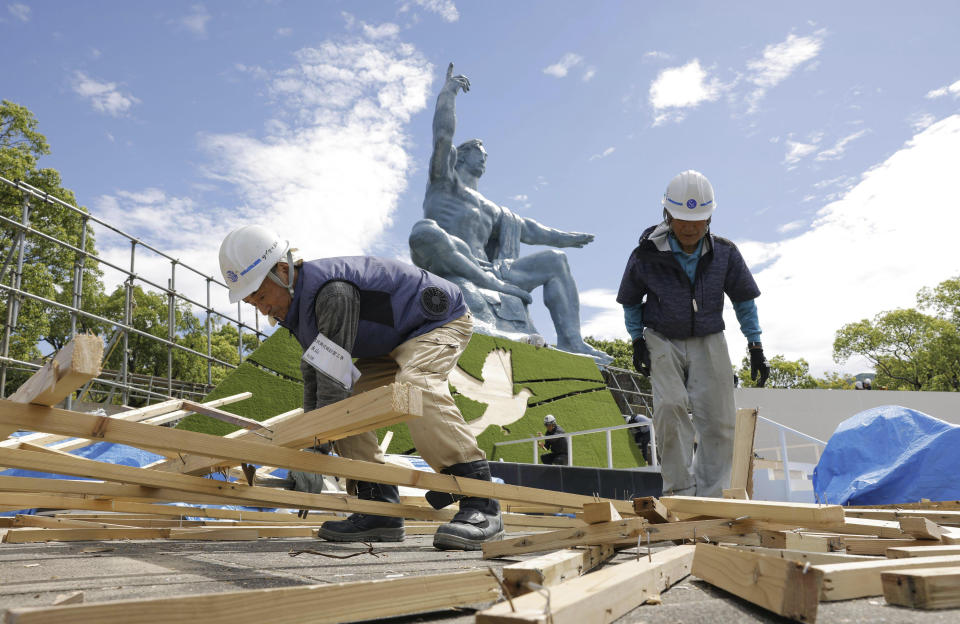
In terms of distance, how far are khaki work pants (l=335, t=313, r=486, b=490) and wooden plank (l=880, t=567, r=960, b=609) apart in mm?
1928

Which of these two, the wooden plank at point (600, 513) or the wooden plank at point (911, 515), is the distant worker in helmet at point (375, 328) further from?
the wooden plank at point (911, 515)

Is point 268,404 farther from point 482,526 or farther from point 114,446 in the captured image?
point 482,526

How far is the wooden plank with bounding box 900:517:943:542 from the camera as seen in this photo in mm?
2168

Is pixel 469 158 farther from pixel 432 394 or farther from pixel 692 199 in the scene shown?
pixel 432 394

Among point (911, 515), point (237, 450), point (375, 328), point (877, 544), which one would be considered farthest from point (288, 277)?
point (911, 515)

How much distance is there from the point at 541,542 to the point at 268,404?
7.49m

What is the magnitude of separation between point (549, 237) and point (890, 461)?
630 inches

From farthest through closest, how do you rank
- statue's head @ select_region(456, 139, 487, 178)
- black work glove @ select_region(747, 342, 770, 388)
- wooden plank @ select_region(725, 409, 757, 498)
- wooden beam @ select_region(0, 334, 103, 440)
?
1. statue's head @ select_region(456, 139, 487, 178)
2. black work glove @ select_region(747, 342, 770, 388)
3. wooden plank @ select_region(725, 409, 757, 498)
4. wooden beam @ select_region(0, 334, 103, 440)

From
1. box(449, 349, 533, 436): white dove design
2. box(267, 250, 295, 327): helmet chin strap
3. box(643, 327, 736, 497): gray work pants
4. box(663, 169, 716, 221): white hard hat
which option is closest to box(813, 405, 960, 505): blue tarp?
box(643, 327, 736, 497): gray work pants

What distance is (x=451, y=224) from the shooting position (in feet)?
60.2

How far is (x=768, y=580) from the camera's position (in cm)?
128

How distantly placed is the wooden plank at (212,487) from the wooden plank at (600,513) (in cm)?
127

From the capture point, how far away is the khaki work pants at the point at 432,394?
3172 millimetres

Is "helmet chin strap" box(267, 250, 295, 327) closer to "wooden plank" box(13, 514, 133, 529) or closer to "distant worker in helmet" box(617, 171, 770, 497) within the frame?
"wooden plank" box(13, 514, 133, 529)
